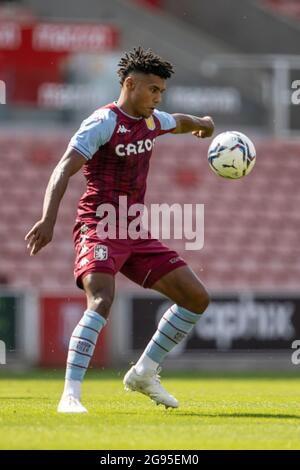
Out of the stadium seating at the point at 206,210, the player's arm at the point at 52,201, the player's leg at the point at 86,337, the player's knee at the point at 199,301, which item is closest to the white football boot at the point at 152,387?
the player's knee at the point at 199,301

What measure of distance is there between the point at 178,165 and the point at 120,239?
12.0 meters

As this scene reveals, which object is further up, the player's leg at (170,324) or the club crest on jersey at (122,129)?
the club crest on jersey at (122,129)

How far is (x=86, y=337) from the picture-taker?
23.7 feet

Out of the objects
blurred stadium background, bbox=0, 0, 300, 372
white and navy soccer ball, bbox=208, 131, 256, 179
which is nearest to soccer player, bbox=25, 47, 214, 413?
white and navy soccer ball, bbox=208, 131, 256, 179

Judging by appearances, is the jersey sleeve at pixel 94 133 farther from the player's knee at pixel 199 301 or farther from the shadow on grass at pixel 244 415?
the shadow on grass at pixel 244 415

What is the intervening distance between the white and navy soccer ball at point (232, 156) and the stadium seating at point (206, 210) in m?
8.91

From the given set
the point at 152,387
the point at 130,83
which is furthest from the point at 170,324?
the point at 130,83

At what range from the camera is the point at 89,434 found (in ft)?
20.3

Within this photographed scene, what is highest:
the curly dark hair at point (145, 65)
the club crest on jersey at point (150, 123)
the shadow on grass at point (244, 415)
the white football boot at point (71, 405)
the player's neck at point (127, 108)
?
the curly dark hair at point (145, 65)

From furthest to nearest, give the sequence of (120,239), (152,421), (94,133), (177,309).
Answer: (177,309) < (120,239) < (94,133) < (152,421)

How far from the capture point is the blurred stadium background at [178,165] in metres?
15.1

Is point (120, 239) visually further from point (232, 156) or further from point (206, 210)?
point (206, 210)

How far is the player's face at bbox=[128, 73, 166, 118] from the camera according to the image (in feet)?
25.1

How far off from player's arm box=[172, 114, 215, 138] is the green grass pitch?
1877 mm
